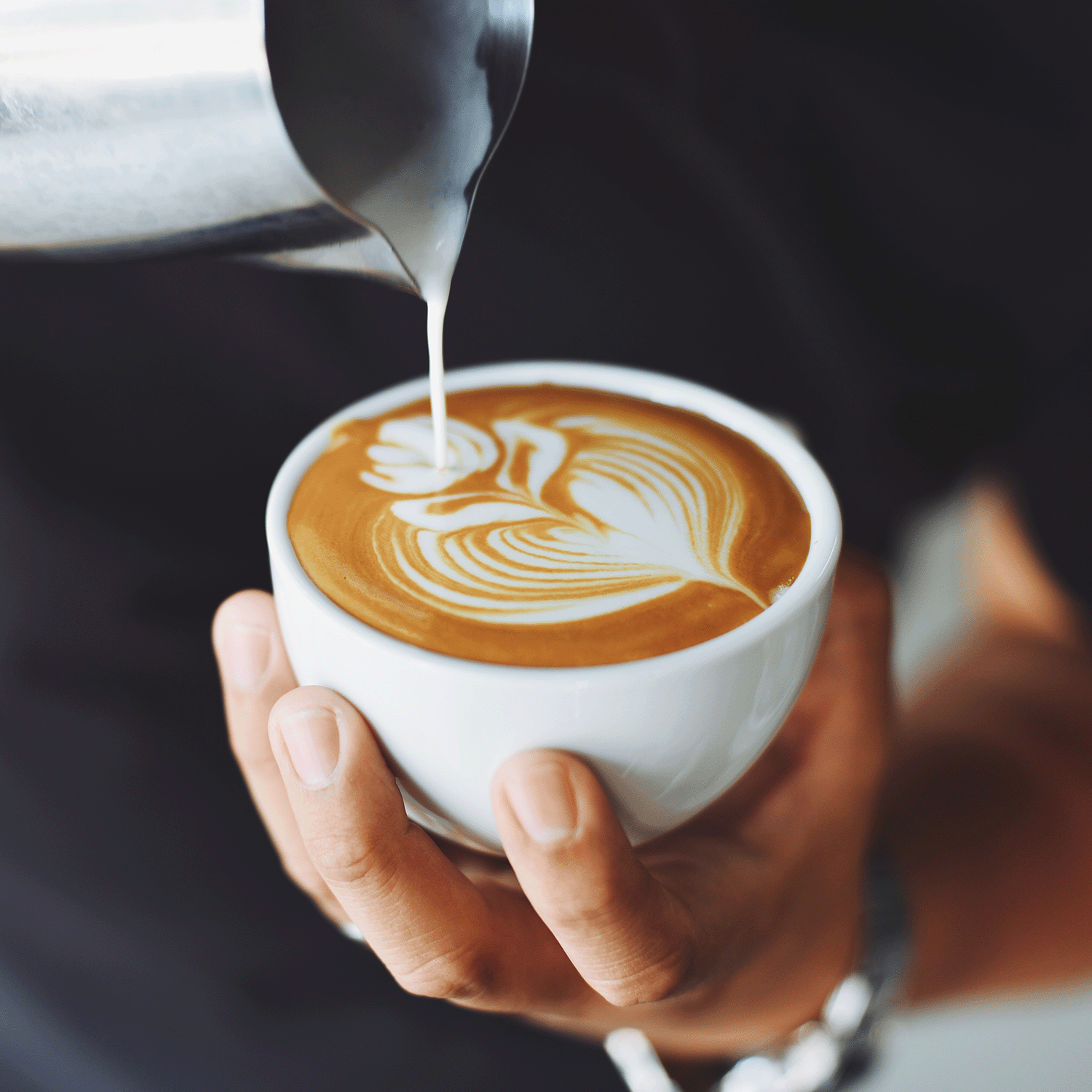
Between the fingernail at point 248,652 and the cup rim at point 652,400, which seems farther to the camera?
the fingernail at point 248,652

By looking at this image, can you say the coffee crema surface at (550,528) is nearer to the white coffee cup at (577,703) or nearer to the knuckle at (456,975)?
the white coffee cup at (577,703)

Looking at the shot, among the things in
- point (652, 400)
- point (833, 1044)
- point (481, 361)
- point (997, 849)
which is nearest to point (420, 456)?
point (652, 400)

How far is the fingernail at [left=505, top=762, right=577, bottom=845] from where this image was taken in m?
0.54

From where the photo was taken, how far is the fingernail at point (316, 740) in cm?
58

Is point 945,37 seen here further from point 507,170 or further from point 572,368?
point 572,368

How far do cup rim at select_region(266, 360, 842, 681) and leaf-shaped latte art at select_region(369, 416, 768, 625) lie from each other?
0.04 m

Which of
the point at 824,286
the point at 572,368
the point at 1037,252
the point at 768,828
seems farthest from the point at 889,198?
the point at 768,828

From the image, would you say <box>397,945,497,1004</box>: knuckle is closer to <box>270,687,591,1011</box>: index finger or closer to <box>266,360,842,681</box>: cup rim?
<box>270,687,591,1011</box>: index finger

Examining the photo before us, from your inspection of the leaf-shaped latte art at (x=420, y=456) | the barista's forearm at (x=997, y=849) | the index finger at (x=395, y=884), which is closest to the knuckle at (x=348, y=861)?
the index finger at (x=395, y=884)

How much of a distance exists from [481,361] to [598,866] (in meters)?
0.85

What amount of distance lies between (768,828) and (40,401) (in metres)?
0.87

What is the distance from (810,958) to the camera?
93 cm

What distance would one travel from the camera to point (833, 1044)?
1.00 metres

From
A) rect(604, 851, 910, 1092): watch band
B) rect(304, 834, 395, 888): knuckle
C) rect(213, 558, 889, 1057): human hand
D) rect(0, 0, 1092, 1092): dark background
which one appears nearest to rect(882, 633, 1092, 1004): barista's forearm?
rect(604, 851, 910, 1092): watch band
